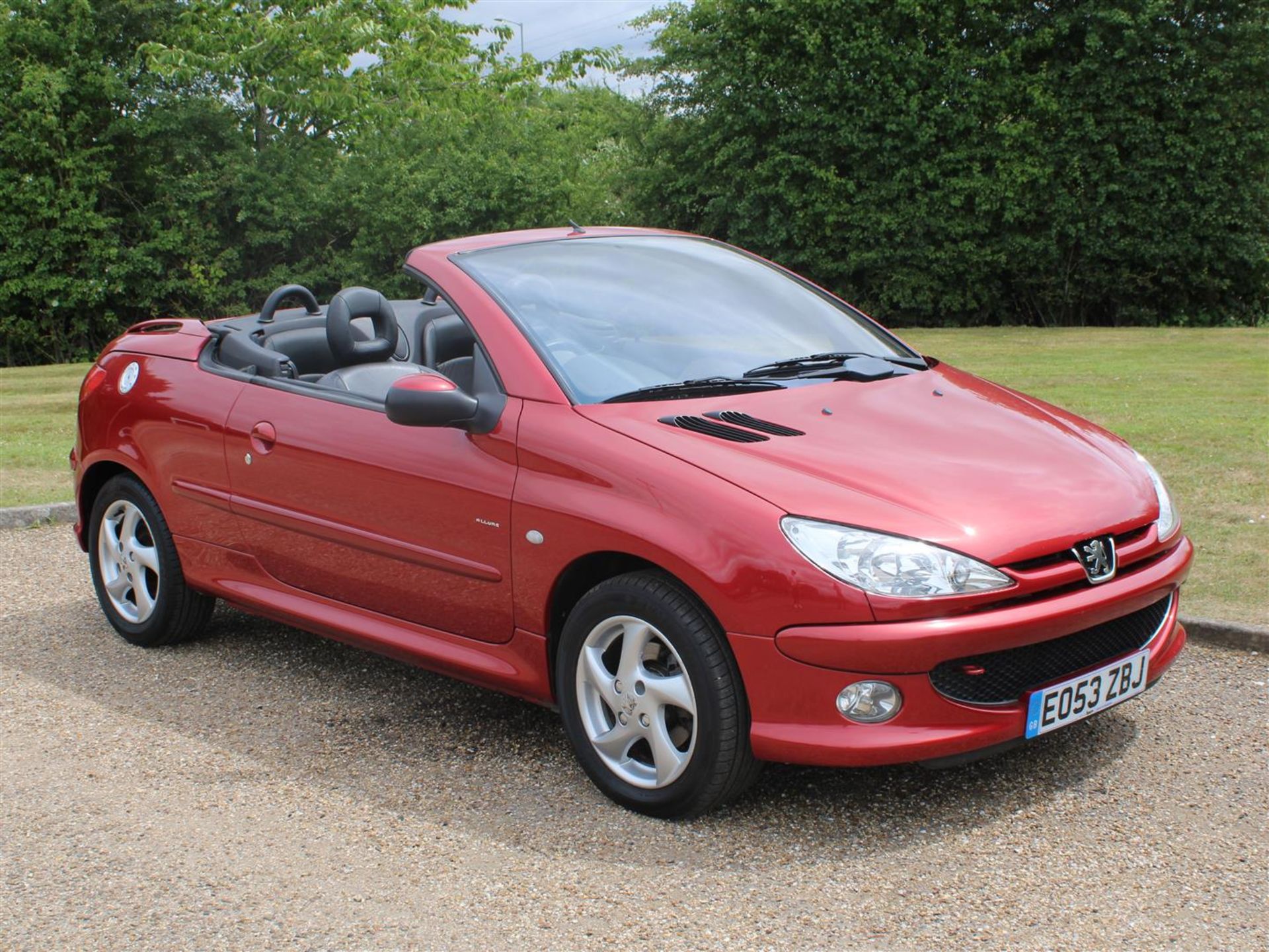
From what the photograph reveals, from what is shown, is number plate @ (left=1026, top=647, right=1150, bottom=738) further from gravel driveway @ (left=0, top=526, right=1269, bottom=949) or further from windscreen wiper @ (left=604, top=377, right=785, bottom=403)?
windscreen wiper @ (left=604, top=377, right=785, bottom=403)

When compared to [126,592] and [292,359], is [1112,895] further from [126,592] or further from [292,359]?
[126,592]

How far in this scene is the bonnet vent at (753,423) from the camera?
13.0 ft

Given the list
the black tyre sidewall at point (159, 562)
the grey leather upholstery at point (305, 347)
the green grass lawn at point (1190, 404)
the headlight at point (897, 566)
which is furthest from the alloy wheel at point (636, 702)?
the green grass lawn at point (1190, 404)

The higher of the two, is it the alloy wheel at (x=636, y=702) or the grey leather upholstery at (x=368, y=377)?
the grey leather upholstery at (x=368, y=377)

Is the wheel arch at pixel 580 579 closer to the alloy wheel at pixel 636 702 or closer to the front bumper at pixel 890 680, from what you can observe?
the alloy wheel at pixel 636 702

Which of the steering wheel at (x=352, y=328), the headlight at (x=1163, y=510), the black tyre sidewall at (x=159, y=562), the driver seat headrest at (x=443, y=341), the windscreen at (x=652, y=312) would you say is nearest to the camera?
the headlight at (x=1163, y=510)

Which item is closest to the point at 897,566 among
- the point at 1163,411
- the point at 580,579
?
the point at 580,579

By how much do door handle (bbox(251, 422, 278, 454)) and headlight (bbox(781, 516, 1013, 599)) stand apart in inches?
87.4

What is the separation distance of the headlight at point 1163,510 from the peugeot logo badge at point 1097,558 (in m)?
0.34

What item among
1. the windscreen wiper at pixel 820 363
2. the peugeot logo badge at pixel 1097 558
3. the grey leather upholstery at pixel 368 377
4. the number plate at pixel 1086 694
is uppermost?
the windscreen wiper at pixel 820 363

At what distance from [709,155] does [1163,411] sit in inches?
524

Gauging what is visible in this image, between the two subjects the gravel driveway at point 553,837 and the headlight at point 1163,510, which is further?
the headlight at point 1163,510

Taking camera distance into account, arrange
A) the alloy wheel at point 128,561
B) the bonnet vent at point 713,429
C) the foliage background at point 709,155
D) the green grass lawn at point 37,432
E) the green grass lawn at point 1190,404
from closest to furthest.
→ the bonnet vent at point 713,429 → the alloy wheel at point 128,561 → the green grass lawn at point 1190,404 → the green grass lawn at point 37,432 → the foliage background at point 709,155

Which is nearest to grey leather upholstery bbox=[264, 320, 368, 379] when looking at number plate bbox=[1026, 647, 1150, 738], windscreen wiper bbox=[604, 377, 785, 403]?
windscreen wiper bbox=[604, 377, 785, 403]
